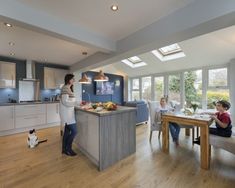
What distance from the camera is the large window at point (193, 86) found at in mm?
5215

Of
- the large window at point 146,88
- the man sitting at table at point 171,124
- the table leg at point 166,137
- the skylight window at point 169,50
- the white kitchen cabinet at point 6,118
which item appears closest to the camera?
the table leg at point 166,137

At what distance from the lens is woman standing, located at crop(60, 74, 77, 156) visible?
271 cm

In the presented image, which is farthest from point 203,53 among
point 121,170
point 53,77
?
point 53,77

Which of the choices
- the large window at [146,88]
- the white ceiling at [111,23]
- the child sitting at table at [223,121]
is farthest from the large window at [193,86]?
the child sitting at table at [223,121]

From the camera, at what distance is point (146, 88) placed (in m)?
7.25

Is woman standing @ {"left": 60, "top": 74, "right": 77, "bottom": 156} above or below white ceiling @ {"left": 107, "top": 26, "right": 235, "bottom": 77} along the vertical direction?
below

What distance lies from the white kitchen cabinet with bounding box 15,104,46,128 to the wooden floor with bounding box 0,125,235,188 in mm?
1269

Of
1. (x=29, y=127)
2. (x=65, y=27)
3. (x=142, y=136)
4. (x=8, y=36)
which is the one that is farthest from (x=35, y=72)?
(x=142, y=136)

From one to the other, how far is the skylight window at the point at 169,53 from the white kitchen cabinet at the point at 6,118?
16.2 ft

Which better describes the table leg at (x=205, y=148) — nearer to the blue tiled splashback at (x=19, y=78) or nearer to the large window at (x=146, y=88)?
the large window at (x=146, y=88)

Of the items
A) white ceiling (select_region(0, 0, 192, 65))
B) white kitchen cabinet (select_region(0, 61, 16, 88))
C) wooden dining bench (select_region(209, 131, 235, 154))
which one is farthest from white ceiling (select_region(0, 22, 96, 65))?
wooden dining bench (select_region(209, 131, 235, 154))

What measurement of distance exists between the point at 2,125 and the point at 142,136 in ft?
12.8

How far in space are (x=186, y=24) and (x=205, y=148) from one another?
6.36 feet

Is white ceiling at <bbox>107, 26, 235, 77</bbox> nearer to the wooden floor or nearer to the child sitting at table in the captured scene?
the child sitting at table
